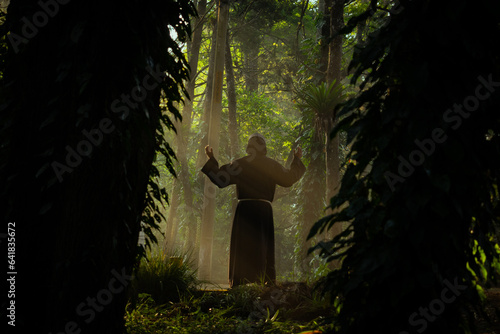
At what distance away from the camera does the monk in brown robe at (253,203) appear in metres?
7.18

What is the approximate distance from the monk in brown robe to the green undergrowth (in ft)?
4.60

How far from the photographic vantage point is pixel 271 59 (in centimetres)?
2694

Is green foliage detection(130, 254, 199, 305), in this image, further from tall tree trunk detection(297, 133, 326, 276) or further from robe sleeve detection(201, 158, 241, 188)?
tall tree trunk detection(297, 133, 326, 276)

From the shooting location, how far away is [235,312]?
5.03 meters

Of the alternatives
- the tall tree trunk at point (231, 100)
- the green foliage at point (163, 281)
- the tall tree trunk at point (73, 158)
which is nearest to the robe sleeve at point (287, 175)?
the green foliage at point (163, 281)

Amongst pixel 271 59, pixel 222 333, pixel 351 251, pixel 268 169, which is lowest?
pixel 222 333

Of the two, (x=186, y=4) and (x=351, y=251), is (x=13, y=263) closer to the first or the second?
(x=351, y=251)

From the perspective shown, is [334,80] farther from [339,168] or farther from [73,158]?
[73,158]

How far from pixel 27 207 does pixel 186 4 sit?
6.29ft

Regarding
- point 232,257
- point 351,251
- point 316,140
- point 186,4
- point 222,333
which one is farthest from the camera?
point 316,140

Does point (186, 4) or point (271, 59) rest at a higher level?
point (271, 59)

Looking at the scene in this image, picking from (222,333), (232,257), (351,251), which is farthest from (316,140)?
(351,251)

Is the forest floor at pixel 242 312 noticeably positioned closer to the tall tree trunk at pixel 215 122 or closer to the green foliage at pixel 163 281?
the green foliage at pixel 163 281

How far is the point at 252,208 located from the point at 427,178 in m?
5.34
